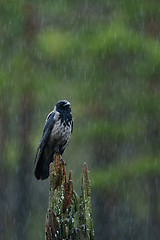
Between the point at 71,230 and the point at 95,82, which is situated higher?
the point at 95,82

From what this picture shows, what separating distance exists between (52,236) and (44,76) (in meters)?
4.70

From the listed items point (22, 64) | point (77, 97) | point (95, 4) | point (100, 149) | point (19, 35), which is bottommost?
point (100, 149)

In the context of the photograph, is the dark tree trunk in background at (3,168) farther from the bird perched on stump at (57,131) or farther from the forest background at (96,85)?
the bird perched on stump at (57,131)

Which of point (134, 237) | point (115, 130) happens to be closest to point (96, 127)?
point (115, 130)

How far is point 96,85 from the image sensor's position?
7.56 meters

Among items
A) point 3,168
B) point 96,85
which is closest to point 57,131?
point 96,85

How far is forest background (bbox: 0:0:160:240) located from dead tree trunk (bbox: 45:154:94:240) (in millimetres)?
3355

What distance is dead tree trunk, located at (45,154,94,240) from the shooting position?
355 centimetres

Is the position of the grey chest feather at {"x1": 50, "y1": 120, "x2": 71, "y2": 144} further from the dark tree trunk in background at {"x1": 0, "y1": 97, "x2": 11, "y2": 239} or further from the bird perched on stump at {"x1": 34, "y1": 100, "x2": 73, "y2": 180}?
the dark tree trunk in background at {"x1": 0, "y1": 97, "x2": 11, "y2": 239}

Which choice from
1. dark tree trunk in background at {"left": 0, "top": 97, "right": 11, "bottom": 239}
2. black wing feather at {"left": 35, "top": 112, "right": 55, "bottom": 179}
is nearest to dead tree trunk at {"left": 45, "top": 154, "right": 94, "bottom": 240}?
black wing feather at {"left": 35, "top": 112, "right": 55, "bottom": 179}

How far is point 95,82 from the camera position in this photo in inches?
297

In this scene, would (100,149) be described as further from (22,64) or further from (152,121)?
(22,64)

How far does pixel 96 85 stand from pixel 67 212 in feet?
13.6

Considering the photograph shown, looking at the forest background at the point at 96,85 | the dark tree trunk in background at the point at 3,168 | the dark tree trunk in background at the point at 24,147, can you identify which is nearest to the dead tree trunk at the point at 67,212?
the forest background at the point at 96,85
